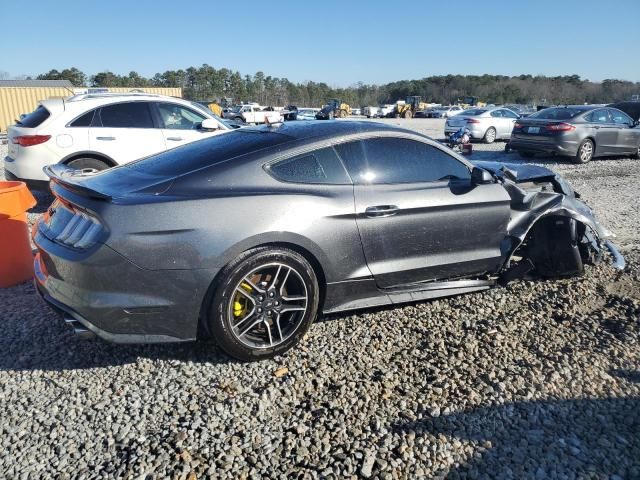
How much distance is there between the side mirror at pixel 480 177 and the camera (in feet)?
12.8

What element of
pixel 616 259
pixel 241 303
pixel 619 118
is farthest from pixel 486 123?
pixel 241 303

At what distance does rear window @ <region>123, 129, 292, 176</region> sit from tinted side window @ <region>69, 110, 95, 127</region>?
3.98m

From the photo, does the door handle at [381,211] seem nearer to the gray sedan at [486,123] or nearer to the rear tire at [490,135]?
the gray sedan at [486,123]

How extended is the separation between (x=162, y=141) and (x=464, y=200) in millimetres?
5375

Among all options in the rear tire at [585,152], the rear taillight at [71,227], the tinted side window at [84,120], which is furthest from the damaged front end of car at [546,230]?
the rear tire at [585,152]

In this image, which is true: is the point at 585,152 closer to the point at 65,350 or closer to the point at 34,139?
the point at 34,139

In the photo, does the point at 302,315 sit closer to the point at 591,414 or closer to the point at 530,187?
the point at 591,414

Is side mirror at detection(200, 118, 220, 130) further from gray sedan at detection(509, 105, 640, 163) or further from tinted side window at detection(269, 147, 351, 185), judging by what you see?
gray sedan at detection(509, 105, 640, 163)

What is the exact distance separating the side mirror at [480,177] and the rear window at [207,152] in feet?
4.98

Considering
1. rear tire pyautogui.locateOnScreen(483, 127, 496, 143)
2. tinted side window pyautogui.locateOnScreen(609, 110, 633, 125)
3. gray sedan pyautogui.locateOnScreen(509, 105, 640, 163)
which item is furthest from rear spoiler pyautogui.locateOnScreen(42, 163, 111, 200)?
rear tire pyautogui.locateOnScreen(483, 127, 496, 143)

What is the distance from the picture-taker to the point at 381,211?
3.51 m

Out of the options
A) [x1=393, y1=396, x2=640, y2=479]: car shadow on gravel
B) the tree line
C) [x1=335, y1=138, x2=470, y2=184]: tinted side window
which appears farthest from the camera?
the tree line

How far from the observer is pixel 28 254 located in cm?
456

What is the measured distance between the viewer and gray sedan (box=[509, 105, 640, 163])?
12125 millimetres
